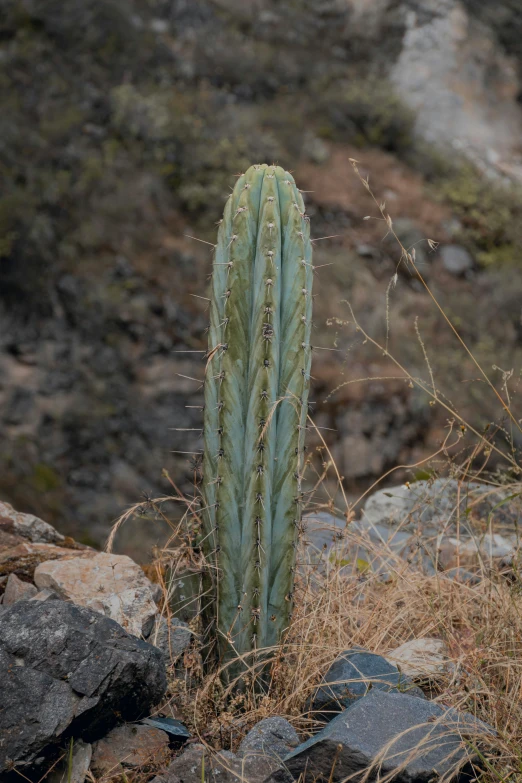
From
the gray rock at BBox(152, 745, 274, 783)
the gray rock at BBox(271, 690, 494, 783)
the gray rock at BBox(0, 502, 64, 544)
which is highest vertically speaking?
the gray rock at BBox(271, 690, 494, 783)

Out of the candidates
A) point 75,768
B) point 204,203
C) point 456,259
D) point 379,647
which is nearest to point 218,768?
point 75,768

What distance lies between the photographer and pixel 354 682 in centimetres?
225

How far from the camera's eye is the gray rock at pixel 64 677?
192 centimetres

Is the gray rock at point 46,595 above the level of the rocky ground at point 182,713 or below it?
below

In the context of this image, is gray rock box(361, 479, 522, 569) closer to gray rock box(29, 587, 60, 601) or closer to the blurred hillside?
gray rock box(29, 587, 60, 601)

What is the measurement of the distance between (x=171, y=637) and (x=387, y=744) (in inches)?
36.7

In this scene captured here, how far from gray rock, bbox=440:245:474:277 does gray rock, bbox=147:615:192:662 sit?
882 cm

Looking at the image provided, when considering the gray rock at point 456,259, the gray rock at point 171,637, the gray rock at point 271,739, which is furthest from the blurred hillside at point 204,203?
the gray rock at point 271,739

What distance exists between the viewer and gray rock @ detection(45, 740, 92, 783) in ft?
6.48

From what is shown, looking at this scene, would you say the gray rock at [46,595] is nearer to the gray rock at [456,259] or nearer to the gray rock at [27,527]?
the gray rock at [27,527]

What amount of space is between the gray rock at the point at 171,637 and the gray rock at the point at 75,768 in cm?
48

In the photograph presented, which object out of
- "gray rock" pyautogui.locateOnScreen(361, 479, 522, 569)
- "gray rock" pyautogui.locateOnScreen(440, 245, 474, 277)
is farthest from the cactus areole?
"gray rock" pyautogui.locateOnScreen(440, 245, 474, 277)

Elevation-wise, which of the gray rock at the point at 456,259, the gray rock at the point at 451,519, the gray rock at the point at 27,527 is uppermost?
Answer: the gray rock at the point at 451,519

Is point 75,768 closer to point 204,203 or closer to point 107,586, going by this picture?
point 107,586
